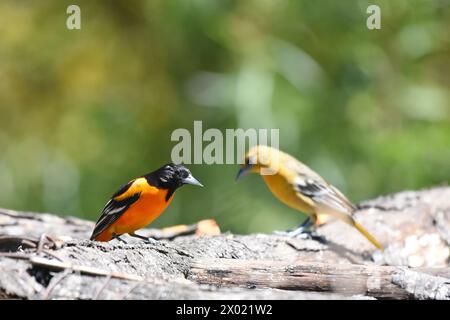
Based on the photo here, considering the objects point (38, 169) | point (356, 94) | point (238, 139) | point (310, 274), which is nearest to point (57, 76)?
point (38, 169)

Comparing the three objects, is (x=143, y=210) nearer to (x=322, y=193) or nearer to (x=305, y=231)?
(x=305, y=231)

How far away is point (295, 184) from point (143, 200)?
1816 millimetres

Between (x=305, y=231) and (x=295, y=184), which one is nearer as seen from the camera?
(x=305, y=231)

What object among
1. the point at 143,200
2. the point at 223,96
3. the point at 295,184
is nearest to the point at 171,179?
the point at 143,200

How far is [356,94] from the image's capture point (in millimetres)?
7430

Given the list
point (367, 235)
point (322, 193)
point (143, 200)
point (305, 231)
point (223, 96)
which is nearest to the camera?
point (143, 200)

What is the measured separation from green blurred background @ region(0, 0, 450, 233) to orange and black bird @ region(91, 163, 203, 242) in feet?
11.3

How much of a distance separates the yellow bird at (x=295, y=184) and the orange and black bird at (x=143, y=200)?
1375mm

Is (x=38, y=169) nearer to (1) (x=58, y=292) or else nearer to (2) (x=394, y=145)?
(2) (x=394, y=145)

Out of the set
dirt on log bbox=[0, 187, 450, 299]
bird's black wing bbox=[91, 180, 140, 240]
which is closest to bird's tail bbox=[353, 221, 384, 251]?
dirt on log bbox=[0, 187, 450, 299]

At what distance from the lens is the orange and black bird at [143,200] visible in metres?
3.42

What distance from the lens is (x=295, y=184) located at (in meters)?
5.05

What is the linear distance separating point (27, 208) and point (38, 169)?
38cm

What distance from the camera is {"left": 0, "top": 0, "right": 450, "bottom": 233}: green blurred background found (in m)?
7.11
